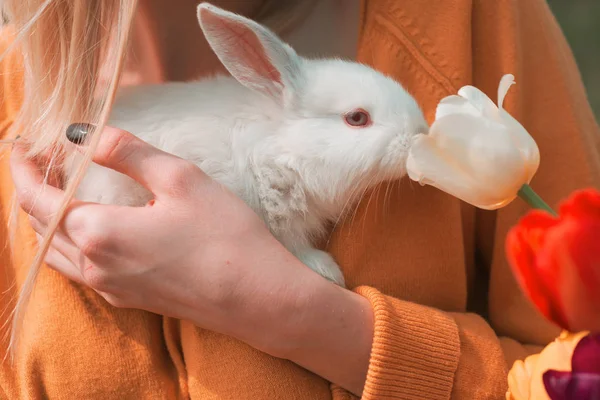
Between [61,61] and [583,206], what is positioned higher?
[583,206]

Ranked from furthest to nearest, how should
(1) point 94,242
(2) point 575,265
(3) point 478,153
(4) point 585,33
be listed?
(4) point 585,33 < (1) point 94,242 < (3) point 478,153 < (2) point 575,265

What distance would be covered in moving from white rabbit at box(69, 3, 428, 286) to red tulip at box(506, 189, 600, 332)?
0.48m

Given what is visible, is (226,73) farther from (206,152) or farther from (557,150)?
(557,150)

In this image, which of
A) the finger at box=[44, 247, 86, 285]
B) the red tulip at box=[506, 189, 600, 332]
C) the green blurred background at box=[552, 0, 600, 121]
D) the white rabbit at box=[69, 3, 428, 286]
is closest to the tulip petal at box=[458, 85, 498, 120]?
the red tulip at box=[506, 189, 600, 332]

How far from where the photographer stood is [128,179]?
2.60 ft

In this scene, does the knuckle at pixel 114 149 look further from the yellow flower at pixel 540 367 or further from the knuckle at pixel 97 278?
the yellow flower at pixel 540 367

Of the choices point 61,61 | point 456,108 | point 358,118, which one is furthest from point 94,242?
point 456,108

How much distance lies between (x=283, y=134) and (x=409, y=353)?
32 centimetres

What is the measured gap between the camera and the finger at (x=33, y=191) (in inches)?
29.4

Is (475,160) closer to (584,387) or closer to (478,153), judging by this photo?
(478,153)

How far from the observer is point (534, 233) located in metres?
0.31

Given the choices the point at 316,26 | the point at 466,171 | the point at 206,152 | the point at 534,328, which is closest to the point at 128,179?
the point at 206,152

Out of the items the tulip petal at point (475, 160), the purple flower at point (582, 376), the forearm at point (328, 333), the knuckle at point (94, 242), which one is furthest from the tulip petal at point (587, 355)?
the knuckle at point (94, 242)

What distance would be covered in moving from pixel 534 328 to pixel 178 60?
0.71 meters
